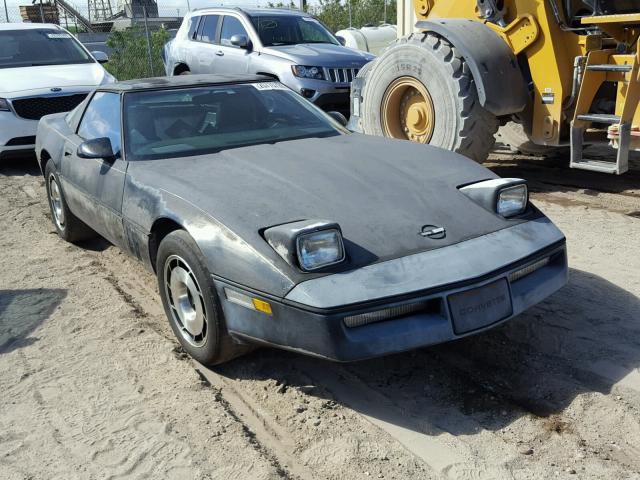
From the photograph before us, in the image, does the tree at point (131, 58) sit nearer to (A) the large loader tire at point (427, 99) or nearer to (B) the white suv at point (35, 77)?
(B) the white suv at point (35, 77)

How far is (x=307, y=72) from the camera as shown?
9.27m

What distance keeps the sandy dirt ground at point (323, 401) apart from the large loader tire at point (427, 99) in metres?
2.43

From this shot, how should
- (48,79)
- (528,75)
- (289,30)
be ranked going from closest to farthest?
(528,75) < (48,79) < (289,30)

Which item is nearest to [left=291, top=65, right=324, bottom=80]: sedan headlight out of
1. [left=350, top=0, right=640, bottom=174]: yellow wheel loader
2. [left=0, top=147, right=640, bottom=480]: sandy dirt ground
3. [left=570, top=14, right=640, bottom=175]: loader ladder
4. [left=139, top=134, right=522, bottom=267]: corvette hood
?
[left=350, top=0, right=640, bottom=174]: yellow wheel loader

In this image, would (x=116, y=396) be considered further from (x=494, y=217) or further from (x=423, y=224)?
(x=494, y=217)

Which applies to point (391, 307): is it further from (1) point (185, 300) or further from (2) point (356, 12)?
(2) point (356, 12)

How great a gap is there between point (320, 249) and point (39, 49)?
8.49m

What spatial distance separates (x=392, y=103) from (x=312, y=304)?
480cm

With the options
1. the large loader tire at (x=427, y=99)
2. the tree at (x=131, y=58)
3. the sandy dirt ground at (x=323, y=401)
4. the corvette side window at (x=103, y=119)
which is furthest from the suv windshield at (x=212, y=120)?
the tree at (x=131, y=58)

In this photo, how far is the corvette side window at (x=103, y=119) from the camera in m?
4.39

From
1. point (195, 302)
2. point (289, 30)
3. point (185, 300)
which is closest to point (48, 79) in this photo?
point (289, 30)

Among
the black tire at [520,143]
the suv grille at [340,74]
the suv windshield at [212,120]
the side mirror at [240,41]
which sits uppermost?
the side mirror at [240,41]

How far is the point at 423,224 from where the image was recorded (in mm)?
3268

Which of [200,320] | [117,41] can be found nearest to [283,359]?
[200,320]
